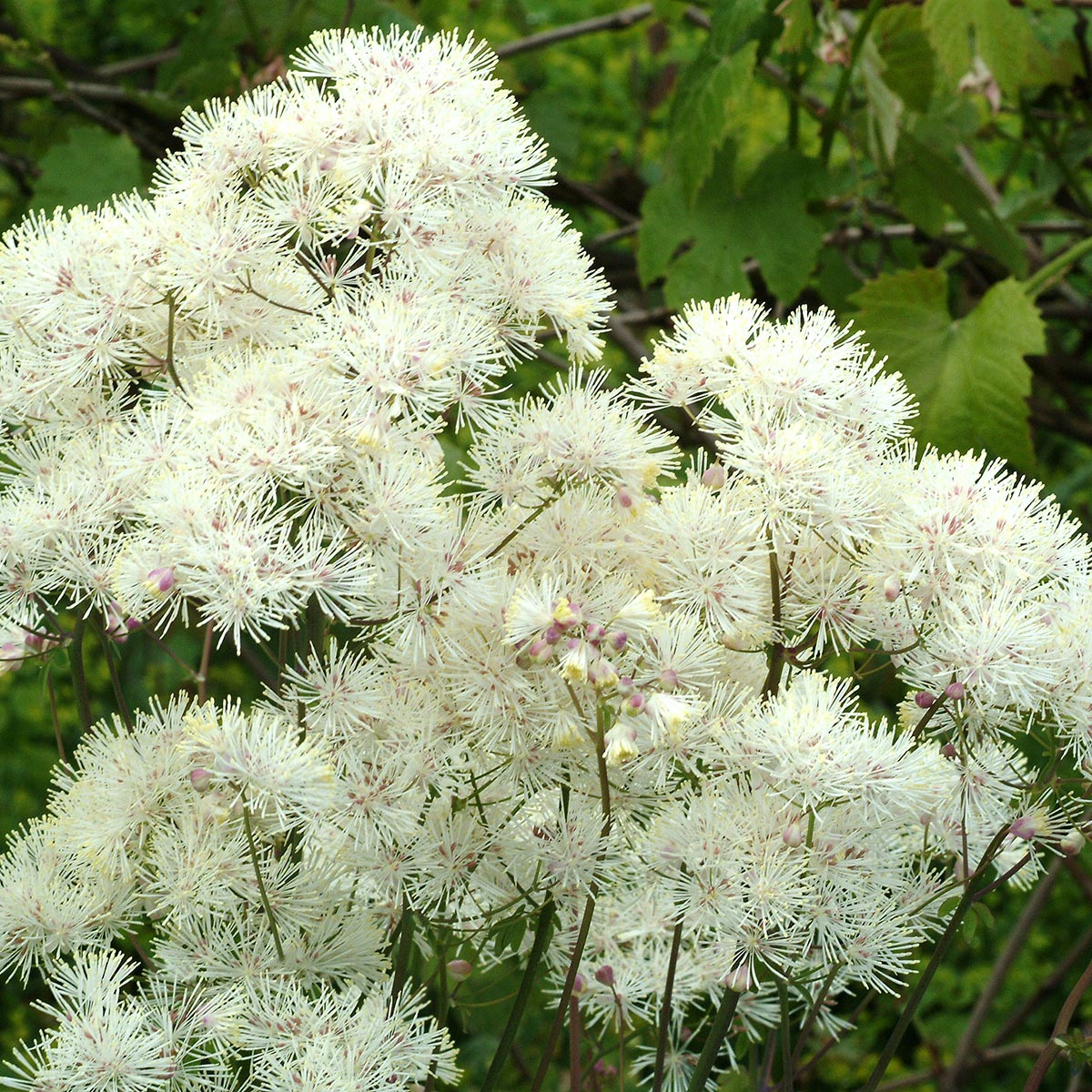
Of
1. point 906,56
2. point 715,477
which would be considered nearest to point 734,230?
point 906,56

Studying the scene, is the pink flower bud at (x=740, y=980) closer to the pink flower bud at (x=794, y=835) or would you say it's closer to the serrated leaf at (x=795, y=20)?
the pink flower bud at (x=794, y=835)

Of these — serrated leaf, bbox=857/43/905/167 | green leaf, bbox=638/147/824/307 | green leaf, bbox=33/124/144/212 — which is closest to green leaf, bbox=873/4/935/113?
serrated leaf, bbox=857/43/905/167

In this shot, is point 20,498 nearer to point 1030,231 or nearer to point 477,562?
point 477,562

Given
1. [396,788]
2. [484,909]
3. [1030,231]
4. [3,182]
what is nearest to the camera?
[396,788]

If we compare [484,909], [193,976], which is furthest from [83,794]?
[484,909]

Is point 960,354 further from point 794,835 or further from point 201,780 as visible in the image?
point 201,780

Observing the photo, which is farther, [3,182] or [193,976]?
[3,182]
